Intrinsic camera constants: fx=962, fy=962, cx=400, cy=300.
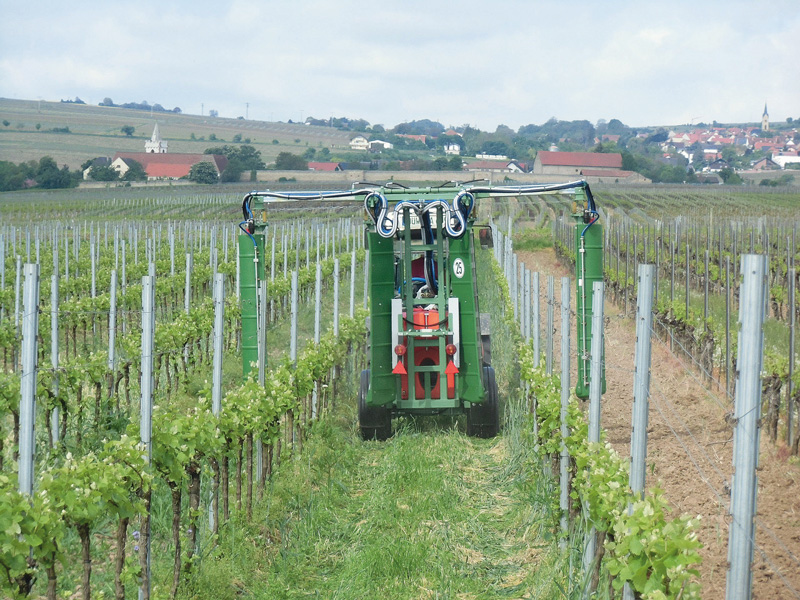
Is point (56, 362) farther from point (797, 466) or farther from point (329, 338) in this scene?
point (797, 466)

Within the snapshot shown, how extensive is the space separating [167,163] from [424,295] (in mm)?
88182

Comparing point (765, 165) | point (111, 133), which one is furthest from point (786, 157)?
point (111, 133)

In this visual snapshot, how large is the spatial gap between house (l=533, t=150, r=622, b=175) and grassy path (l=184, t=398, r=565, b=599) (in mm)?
93440

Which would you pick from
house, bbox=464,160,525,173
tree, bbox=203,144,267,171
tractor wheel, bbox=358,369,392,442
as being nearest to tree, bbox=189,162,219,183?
tree, bbox=203,144,267,171

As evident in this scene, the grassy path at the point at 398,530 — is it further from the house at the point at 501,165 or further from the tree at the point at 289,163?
the house at the point at 501,165

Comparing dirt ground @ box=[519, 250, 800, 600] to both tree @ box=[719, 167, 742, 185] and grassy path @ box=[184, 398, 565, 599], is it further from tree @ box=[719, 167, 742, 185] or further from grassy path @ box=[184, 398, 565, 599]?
tree @ box=[719, 167, 742, 185]

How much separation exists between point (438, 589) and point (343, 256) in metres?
20.9

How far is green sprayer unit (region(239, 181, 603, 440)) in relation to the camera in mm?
9492

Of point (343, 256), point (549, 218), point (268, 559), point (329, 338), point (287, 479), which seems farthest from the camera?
point (549, 218)

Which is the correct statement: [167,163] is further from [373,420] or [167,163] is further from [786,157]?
[786,157]

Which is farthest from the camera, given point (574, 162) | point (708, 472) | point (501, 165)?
point (501, 165)

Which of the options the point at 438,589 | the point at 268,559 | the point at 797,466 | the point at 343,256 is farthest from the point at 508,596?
the point at 343,256

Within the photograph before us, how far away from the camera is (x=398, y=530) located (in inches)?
295

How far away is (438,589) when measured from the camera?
6.36 metres
